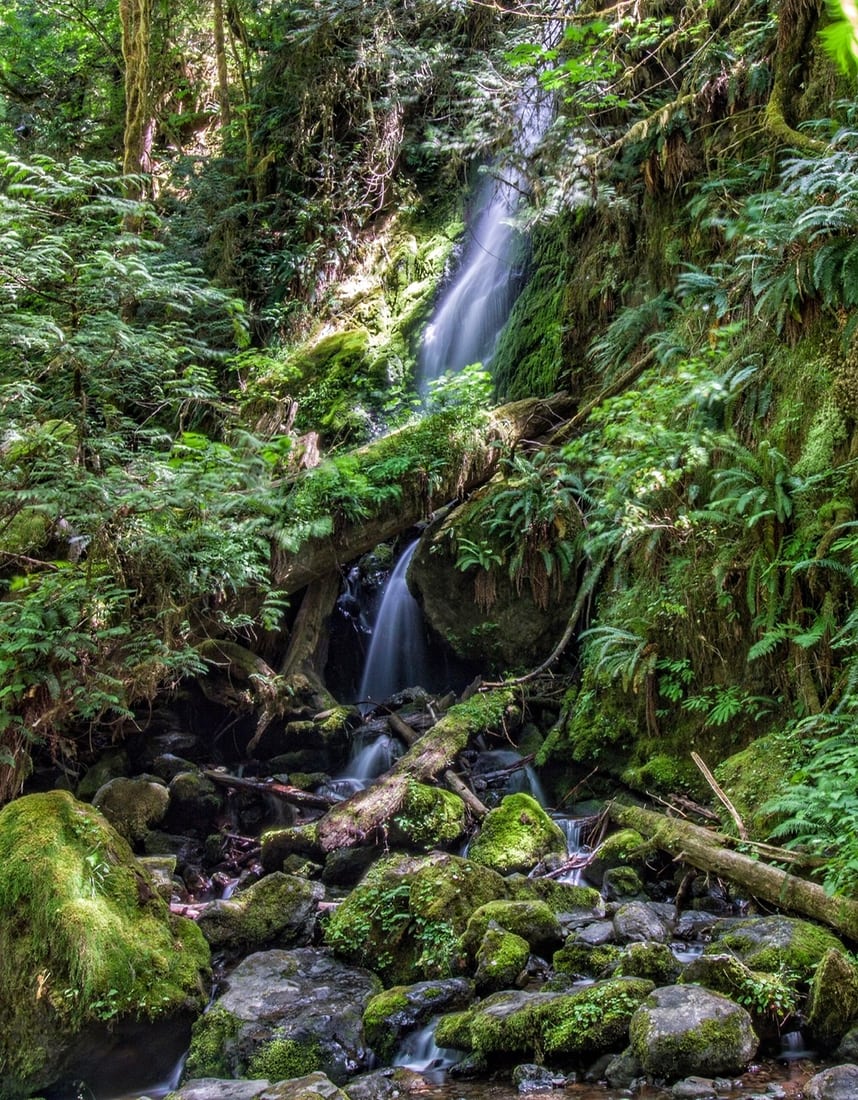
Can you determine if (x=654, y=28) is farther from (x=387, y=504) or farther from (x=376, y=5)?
(x=376, y=5)

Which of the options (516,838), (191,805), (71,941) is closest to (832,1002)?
(516,838)

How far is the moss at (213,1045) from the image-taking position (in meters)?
4.72

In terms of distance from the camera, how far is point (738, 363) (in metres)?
7.41

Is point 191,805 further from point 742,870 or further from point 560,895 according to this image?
point 742,870

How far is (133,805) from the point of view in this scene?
8.04 m

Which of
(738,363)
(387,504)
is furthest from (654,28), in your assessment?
(387,504)

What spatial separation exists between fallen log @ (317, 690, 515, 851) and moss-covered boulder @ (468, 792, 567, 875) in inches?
38.9

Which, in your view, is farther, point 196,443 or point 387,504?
point 387,504

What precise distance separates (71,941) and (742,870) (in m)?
4.25

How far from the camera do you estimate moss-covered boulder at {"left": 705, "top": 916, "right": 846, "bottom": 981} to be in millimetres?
4395

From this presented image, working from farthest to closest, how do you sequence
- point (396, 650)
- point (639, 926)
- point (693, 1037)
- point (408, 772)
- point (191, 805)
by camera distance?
1. point (396, 650)
2. point (191, 805)
3. point (408, 772)
4. point (639, 926)
5. point (693, 1037)

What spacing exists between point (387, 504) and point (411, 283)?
6.37 meters

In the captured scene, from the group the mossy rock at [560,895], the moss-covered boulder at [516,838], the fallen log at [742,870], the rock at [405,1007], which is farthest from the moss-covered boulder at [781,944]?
the moss-covered boulder at [516,838]

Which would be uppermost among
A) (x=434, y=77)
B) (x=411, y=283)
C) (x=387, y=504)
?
(x=434, y=77)
